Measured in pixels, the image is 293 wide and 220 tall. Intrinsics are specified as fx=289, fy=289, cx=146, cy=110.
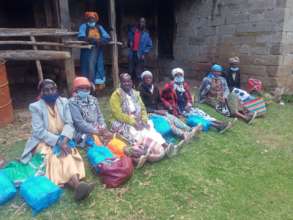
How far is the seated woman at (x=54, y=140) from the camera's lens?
3303mm

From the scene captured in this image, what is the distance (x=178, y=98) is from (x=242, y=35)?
3.31m

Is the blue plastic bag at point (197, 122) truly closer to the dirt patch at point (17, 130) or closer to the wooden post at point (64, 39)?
the wooden post at point (64, 39)

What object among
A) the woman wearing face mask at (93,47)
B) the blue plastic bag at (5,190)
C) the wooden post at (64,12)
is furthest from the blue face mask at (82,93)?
the wooden post at (64,12)

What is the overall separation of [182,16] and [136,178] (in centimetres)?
682

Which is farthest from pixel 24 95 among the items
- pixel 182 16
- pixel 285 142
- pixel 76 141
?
pixel 285 142

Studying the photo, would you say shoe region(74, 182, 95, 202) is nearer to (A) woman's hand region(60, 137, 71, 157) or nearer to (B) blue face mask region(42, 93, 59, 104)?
(A) woman's hand region(60, 137, 71, 157)

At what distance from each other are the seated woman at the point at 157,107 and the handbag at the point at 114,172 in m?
1.34

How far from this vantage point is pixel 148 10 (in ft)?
31.0

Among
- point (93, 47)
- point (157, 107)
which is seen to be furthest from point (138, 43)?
point (157, 107)

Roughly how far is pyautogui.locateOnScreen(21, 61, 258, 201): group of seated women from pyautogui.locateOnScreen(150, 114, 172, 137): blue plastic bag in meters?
0.07

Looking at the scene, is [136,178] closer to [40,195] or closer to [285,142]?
[40,195]

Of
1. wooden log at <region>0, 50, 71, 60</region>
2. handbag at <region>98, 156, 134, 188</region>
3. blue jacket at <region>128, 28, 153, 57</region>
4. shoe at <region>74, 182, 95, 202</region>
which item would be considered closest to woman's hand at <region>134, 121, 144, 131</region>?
handbag at <region>98, 156, 134, 188</region>

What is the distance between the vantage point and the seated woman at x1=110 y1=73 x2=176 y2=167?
156 inches

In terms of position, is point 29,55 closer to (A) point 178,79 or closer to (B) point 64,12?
(B) point 64,12
